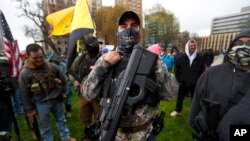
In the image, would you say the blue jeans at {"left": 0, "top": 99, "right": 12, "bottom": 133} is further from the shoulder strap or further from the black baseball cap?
the black baseball cap

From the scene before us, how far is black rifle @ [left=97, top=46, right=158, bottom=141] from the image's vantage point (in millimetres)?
1697

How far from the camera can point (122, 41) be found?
6.88ft

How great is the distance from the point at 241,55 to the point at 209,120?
660mm

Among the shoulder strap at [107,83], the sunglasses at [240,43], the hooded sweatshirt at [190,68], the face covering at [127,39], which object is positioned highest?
the face covering at [127,39]

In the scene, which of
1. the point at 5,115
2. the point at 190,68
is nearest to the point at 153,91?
the point at 5,115

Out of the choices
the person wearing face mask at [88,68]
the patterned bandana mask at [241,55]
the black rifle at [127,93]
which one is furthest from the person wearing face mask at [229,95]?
the person wearing face mask at [88,68]

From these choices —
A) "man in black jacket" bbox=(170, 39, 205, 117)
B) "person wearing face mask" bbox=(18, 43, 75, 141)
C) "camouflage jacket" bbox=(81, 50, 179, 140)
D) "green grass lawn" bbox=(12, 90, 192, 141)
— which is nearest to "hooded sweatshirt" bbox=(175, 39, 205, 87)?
"man in black jacket" bbox=(170, 39, 205, 117)

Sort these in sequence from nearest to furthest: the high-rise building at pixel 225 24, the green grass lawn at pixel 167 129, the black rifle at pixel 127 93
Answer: the black rifle at pixel 127 93
the green grass lawn at pixel 167 129
the high-rise building at pixel 225 24

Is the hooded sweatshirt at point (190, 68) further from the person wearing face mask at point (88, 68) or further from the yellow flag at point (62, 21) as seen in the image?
the yellow flag at point (62, 21)

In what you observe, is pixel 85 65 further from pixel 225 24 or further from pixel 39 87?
pixel 225 24

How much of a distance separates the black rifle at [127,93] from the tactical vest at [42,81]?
2323 mm

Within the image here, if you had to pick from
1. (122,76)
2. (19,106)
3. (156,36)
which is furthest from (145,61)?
(156,36)

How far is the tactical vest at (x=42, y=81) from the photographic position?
3750 mm

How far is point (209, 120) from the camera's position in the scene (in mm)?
1949
